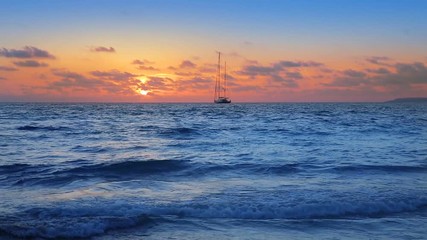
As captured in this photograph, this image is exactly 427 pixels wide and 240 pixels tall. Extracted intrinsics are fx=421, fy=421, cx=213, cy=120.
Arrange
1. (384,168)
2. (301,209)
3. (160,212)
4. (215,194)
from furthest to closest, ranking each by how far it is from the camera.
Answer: (384,168) → (215,194) → (301,209) → (160,212)

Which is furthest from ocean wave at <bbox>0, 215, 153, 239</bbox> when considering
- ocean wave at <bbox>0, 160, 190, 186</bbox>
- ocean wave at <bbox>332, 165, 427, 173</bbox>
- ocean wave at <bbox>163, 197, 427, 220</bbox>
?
ocean wave at <bbox>332, 165, 427, 173</bbox>

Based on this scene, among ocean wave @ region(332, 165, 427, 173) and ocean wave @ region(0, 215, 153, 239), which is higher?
ocean wave @ region(0, 215, 153, 239)

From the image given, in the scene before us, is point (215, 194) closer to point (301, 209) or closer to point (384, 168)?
point (301, 209)

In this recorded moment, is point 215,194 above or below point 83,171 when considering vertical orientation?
above

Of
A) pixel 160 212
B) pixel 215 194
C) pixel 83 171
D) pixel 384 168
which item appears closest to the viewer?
pixel 160 212

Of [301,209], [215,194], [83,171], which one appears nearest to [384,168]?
[301,209]

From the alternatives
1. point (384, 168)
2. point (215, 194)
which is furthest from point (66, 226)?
point (384, 168)

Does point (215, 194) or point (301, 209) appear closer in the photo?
point (301, 209)

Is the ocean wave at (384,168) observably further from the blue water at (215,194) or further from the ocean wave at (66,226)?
the ocean wave at (66,226)

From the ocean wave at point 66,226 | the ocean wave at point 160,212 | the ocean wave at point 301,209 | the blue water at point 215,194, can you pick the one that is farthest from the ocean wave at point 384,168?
the ocean wave at point 66,226

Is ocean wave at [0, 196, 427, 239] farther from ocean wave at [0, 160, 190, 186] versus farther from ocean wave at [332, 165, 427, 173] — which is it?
ocean wave at [332, 165, 427, 173]

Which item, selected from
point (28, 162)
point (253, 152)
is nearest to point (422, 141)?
point (253, 152)

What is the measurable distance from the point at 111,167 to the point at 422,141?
62.5 feet

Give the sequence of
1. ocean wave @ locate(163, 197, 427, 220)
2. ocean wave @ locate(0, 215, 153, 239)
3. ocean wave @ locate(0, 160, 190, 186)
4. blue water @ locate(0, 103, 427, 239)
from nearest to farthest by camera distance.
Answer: ocean wave @ locate(0, 215, 153, 239) < blue water @ locate(0, 103, 427, 239) < ocean wave @ locate(163, 197, 427, 220) < ocean wave @ locate(0, 160, 190, 186)
